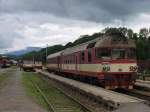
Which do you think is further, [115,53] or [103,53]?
[115,53]

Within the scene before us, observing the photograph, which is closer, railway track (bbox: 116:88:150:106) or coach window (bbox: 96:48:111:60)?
railway track (bbox: 116:88:150:106)

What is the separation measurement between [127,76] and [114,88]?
1.09 meters

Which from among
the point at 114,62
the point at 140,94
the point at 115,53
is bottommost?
the point at 140,94

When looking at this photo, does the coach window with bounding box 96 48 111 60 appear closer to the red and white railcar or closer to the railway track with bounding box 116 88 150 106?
the red and white railcar

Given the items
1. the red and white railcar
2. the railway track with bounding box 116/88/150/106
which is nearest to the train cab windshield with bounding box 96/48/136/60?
the red and white railcar

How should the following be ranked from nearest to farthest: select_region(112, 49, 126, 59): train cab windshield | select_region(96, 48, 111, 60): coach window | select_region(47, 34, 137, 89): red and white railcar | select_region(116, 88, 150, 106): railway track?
1. select_region(116, 88, 150, 106): railway track
2. select_region(47, 34, 137, 89): red and white railcar
3. select_region(96, 48, 111, 60): coach window
4. select_region(112, 49, 126, 59): train cab windshield

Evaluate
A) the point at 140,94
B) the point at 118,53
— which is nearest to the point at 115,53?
the point at 118,53

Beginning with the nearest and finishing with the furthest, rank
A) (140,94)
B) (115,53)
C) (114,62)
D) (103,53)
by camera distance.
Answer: (140,94)
(114,62)
(103,53)
(115,53)

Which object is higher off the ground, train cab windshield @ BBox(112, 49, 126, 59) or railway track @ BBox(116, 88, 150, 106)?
train cab windshield @ BBox(112, 49, 126, 59)

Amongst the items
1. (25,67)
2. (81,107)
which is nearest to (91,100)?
(81,107)

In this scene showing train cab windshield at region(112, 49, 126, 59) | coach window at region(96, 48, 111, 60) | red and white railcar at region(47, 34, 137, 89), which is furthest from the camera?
train cab windshield at region(112, 49, 126, 59)

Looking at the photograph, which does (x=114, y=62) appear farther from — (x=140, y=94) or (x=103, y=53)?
(x=140, y=94)

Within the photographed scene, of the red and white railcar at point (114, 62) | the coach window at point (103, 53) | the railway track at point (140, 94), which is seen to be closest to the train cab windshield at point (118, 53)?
the red and white railcar at point (114, 62)

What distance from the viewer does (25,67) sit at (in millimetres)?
81062
